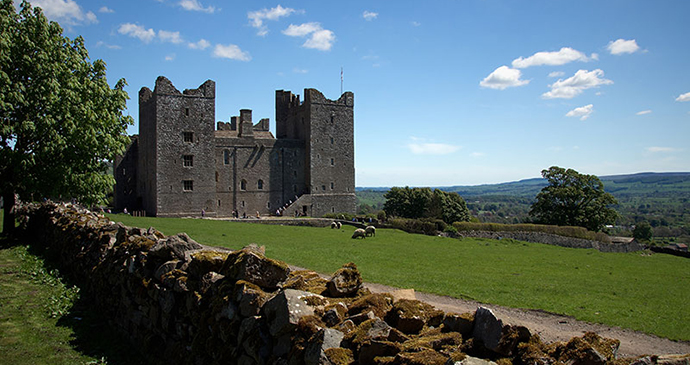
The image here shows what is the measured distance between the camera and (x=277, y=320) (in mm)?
6020

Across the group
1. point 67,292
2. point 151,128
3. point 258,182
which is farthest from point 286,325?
point 258,182

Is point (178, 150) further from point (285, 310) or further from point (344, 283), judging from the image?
point (285, 310)

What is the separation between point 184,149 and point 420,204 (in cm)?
4471

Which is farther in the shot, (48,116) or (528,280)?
(48,116)

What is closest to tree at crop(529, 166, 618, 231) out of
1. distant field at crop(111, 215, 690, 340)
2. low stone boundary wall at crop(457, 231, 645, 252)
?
low stone boundary wall at crop(457, 231, 645, 252)

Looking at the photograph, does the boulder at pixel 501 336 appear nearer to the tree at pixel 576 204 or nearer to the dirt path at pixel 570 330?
the dirt path at pixel 570 330

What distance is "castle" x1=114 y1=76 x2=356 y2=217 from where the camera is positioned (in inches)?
2101

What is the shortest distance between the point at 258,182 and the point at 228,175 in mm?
4133

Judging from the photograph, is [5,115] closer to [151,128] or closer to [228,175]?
[151,128]

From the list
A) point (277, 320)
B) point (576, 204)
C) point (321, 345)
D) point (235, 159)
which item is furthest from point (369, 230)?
point (576, 204)

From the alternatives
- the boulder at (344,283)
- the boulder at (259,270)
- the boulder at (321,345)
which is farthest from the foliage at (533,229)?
the boulder at (321,345)

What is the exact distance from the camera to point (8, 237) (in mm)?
24141

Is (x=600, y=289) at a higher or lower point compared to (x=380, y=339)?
lower

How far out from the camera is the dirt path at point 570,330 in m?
9.35
